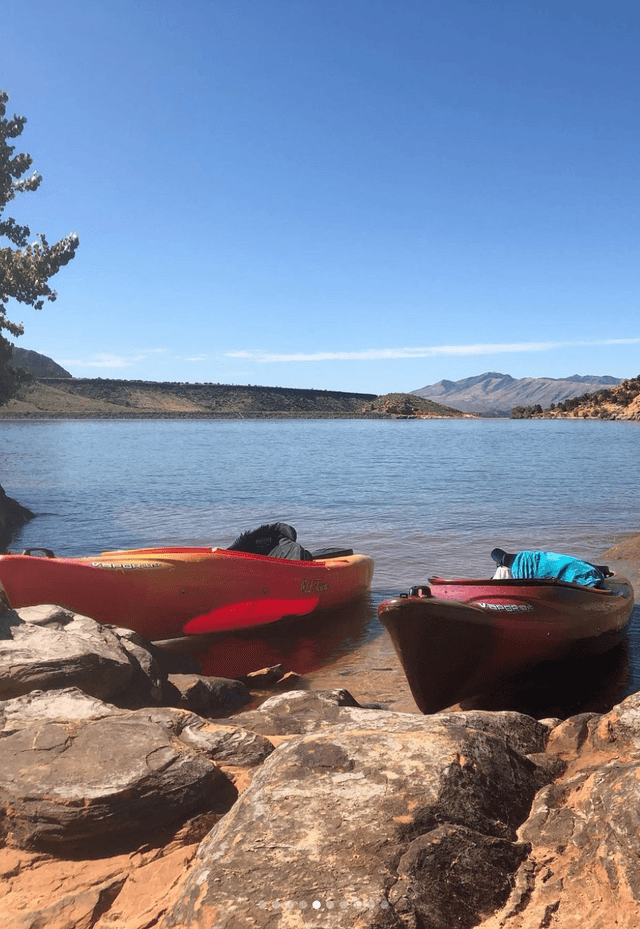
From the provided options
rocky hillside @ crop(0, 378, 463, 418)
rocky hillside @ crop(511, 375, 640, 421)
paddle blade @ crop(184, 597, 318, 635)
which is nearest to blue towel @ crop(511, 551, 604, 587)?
paddle blade @ crop(184, 597, 318, 635)

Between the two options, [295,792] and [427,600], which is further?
[427,600]

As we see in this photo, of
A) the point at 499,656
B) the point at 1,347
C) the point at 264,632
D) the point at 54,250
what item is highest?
the point at 54,250

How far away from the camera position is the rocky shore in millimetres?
2721

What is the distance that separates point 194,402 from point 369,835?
171 metres

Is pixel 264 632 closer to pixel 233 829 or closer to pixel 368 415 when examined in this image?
pixel 233 829

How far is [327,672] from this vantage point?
28.8 ft

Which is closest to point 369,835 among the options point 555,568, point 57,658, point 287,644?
point 57,658

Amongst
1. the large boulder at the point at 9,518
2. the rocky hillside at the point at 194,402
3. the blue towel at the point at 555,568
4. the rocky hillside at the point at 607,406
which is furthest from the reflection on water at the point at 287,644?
the rocky hillside at the point at 194,402

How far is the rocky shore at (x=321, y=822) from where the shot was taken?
272 centimetres

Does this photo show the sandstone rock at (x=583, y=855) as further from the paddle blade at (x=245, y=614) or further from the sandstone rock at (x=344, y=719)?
the paddle blade at (x=245, y=614)

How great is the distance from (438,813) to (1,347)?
20.3 meters

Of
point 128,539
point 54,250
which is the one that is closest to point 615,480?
point 128,539

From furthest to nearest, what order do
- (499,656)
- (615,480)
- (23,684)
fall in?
1. (615,480)
2. (499,656)
3. (23,684)

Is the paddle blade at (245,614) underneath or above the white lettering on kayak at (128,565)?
underneath
